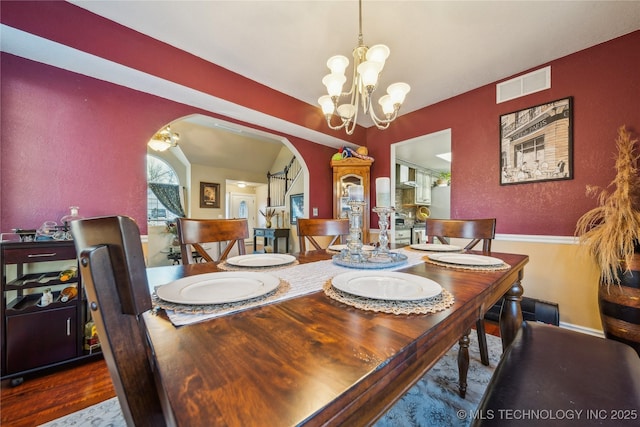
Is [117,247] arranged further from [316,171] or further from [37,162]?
[316,171]

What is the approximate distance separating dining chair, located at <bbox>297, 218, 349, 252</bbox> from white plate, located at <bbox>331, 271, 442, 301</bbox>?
2.91 feet

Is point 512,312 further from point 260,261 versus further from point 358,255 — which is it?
point 260,261

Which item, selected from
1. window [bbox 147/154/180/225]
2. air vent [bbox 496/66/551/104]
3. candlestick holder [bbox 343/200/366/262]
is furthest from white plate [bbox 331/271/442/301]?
window [bbox 147/154/180/225]

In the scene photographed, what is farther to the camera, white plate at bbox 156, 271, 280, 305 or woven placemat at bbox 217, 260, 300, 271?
woven placemat at bbox 217, 260, 300, 271

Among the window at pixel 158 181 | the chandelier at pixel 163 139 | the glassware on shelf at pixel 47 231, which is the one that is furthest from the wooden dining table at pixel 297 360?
the window at pixel 158 181

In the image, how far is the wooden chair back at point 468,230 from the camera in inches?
62.3

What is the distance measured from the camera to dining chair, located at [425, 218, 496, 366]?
1498 mm

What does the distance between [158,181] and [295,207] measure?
3375mm

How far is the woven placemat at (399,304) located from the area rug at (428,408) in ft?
2.38

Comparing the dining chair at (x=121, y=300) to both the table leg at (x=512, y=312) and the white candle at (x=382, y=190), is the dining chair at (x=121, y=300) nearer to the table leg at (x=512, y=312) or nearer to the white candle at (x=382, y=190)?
the white candle at (x=382, y=190)

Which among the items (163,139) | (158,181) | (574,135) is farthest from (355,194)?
(158,181)

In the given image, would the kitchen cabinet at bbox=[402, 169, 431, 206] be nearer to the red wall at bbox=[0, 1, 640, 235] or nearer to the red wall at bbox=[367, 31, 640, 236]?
the red wall at bbox=[367, 31, 640, 236]

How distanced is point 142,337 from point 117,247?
15 cm

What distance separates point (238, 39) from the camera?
194 centimetres
